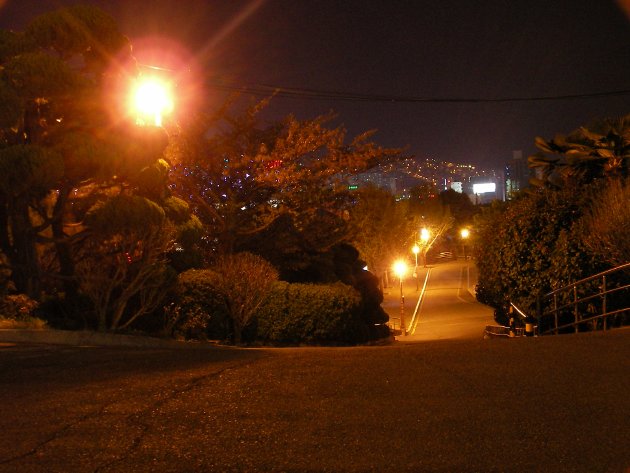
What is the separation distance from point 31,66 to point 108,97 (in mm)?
2015

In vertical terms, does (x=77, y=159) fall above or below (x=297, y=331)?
above

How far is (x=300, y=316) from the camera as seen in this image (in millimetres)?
18625

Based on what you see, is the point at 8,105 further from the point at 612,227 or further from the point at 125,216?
the point at 612,227

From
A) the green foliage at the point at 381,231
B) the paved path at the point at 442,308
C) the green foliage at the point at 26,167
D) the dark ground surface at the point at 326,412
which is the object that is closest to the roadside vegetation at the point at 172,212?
the green foliage at the point at 26,167

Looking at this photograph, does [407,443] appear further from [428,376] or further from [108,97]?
[108,97]

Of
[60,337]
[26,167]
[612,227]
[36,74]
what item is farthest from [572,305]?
[36,74]

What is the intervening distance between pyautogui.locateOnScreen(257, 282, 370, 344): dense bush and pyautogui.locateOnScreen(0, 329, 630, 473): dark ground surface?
32.2ft

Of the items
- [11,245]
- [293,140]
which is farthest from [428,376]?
[293,140]

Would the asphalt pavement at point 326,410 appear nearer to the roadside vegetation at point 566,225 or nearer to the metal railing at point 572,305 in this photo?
the metal railing at point 572,305

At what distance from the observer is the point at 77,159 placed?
12.9 m

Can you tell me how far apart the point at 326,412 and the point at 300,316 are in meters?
12.7

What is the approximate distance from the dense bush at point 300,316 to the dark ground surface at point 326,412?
9.82 meters

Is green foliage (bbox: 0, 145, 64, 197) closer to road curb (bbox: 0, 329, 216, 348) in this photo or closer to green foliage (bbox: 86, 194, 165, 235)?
green foliage (bbox: 86, 194, 165, 235)

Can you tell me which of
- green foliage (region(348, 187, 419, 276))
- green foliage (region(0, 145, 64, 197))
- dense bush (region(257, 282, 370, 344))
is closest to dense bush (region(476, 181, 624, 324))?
dense bush (region(257, 282, 370, 344))
